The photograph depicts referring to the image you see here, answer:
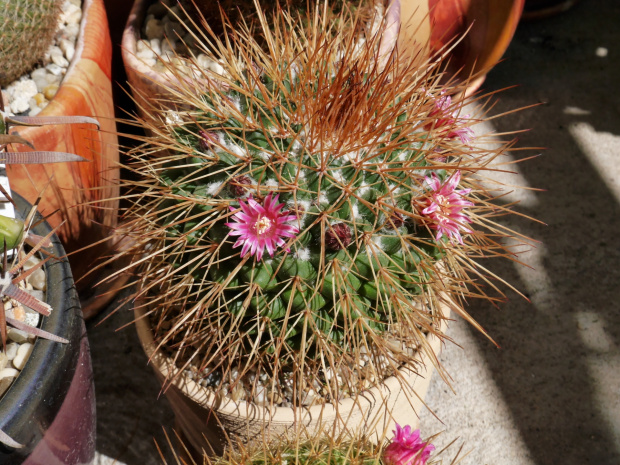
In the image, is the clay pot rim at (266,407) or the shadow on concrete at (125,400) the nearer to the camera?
the clay pot rim at (266,407)

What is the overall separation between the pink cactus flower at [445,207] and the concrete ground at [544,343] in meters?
0.36

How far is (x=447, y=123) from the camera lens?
92 centimetres

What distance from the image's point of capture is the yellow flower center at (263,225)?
736mm

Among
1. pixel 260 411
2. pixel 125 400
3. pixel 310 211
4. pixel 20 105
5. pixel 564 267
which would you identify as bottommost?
pixel 125 400

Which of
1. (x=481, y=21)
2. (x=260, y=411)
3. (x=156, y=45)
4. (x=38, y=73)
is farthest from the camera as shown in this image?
(x=481, y=21)

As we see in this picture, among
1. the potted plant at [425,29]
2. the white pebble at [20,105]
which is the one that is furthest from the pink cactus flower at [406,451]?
the white pebble at [20,105]

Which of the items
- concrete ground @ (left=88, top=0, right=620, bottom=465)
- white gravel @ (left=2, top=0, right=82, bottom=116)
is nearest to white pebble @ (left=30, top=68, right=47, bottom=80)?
white gravel @ (left=2, top=0, right=82, bottom=116)

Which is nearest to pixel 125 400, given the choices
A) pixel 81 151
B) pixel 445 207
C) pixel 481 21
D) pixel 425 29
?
pixel 81 151

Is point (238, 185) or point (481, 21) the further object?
point (481, 21)

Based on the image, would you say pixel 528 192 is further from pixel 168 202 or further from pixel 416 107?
pixel 168 202

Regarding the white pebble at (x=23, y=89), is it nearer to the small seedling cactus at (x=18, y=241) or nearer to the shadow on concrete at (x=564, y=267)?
the small seedling cactus at (x=18, y=241)

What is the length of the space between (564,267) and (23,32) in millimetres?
1356

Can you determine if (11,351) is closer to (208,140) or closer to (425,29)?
(208,140)

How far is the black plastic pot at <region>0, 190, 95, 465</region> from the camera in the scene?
2.41ft
